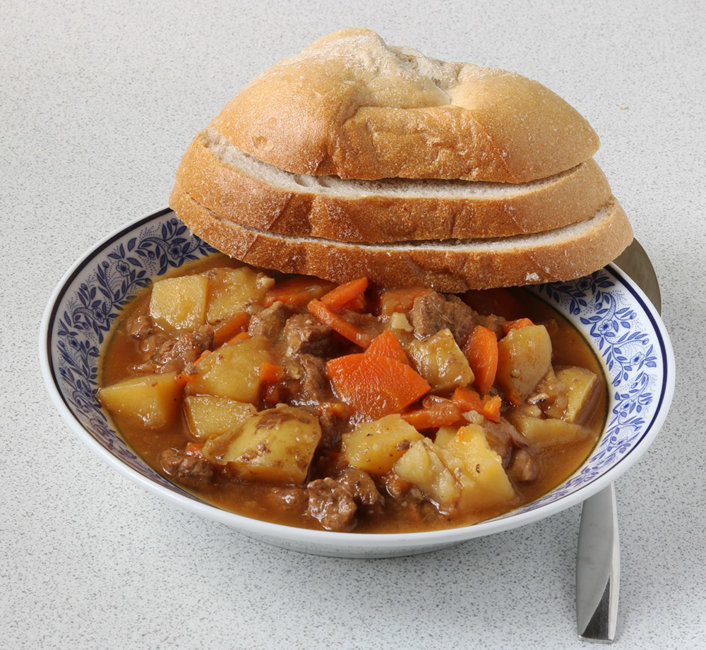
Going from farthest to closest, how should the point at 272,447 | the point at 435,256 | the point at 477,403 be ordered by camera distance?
the point at 435,256 → the point at 477,403 → the point at 272,447

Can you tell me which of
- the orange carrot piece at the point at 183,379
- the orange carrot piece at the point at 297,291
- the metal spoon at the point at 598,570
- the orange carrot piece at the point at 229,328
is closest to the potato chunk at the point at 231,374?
the orange carrot piece at the point at 183,379

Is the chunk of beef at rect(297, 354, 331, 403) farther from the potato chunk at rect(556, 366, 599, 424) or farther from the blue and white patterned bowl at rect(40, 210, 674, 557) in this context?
the potato chunk at rect(556, 366, 599, 424)

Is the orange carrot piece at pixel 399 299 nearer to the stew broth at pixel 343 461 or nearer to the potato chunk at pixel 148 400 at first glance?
the stew broth at pixel 343 461

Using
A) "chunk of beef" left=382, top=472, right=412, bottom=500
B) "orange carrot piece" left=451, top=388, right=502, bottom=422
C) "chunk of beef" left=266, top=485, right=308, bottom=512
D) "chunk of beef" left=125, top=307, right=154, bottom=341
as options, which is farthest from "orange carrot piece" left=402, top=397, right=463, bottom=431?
"chunk of beef" left=125, top=307, right=154, bottom=341

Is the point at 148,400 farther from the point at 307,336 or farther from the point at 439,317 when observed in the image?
the point at 439,317

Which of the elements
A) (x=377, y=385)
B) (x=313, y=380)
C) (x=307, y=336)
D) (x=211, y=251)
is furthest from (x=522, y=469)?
(x=211, y=251)

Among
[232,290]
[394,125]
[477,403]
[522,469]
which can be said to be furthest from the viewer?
[232,290]
